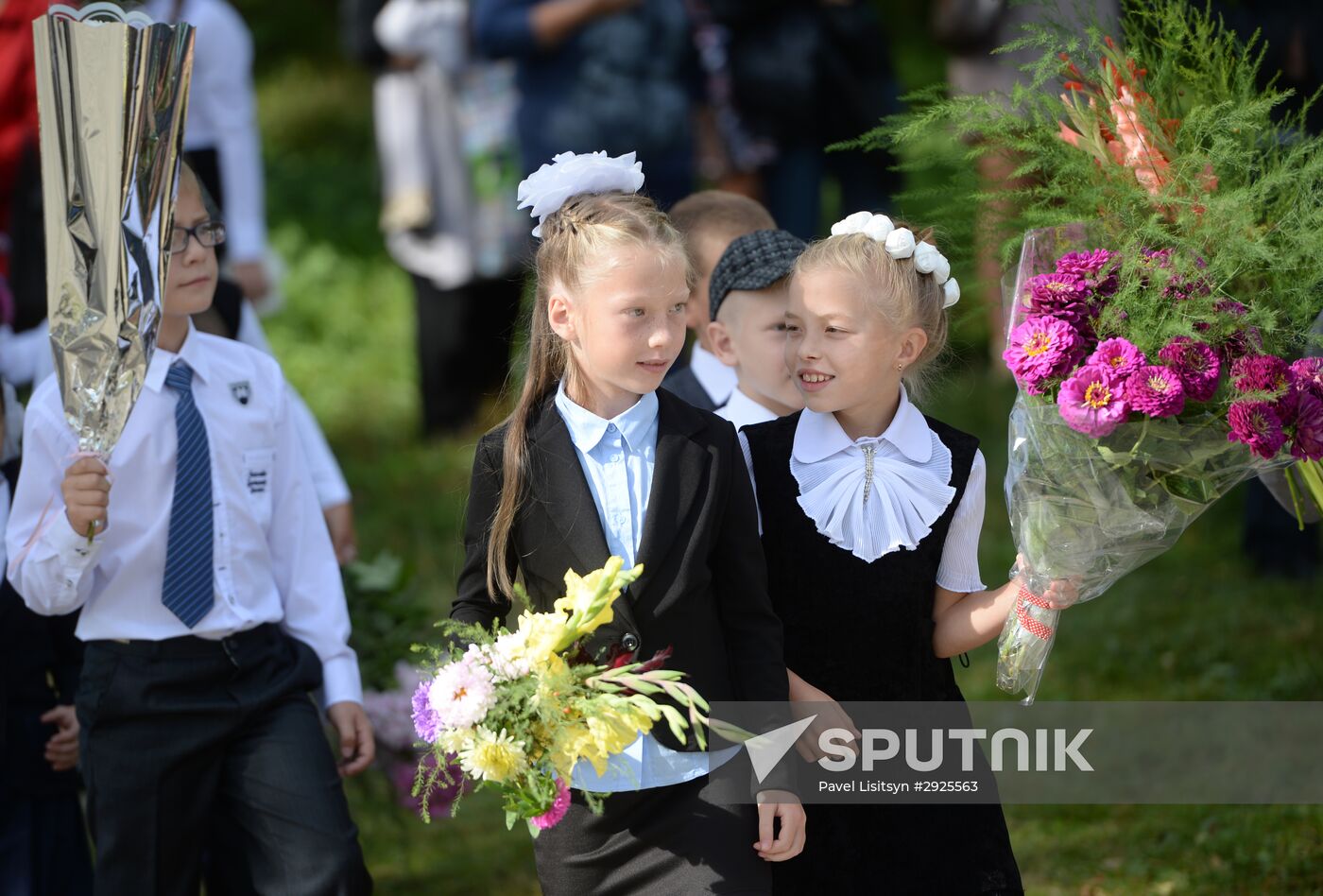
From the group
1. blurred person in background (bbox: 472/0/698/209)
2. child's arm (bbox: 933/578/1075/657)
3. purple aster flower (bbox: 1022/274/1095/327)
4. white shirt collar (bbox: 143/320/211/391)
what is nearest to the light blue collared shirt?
child's arm (bbox: 933/578/1075/657)

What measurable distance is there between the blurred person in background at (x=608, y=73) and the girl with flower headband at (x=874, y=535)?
3.77 m

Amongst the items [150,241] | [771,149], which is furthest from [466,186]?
[150,241]

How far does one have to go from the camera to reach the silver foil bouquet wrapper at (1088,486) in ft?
9.62

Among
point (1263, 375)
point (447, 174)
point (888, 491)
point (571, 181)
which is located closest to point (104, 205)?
point (571, 181)

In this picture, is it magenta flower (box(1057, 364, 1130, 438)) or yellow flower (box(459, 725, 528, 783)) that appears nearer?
yellow flower (box(459, 725, 528, 783))

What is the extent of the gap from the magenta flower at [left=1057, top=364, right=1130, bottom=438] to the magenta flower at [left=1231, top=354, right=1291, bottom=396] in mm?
212

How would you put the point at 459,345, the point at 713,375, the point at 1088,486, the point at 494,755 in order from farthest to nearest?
the point at 459,345
the point at 713,375
the point at 1088,486
the point at 494,755

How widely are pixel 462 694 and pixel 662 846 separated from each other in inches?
21.7

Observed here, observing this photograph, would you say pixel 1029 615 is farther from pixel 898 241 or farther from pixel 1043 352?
pixel 898 241

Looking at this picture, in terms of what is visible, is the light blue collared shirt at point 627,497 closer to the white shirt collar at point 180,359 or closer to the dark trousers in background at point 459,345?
the white shirt collar at point 180,359

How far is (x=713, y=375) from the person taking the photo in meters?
4.00

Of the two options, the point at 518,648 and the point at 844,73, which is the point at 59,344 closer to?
the point at 518,648

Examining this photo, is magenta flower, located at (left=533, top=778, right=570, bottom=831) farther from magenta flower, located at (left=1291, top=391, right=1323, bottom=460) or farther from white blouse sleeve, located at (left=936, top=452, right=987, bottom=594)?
magenta flower, located at (left=1291, top=391, right=1323, bottom=460)

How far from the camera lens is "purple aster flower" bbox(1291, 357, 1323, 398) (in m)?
2.89
